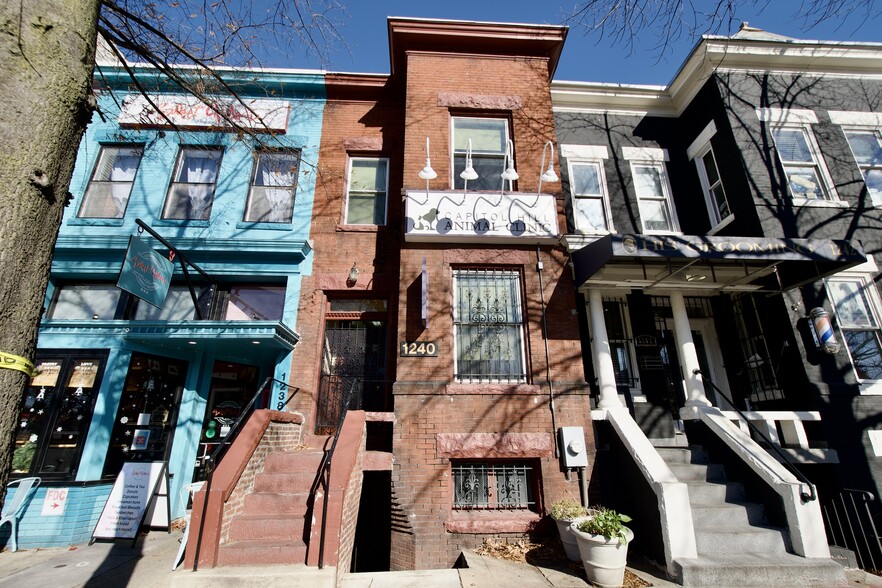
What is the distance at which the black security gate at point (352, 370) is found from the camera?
26.4 ft

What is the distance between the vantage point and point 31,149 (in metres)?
2.14

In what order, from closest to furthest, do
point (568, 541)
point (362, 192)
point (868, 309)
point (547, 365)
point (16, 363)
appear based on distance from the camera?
point (16, 363) → point (568, 541) → point (547, 365) → point (868, 309) → point (362, 192)

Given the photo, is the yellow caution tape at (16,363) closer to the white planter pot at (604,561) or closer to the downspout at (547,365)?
the white planter pot at (604,561)

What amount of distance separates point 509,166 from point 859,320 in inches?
286

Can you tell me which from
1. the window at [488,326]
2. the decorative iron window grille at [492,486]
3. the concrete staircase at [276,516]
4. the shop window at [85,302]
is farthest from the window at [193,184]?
the decorative iron window grille at [492,486]

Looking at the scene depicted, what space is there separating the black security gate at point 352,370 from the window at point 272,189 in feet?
9.55

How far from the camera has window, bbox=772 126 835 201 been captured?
876cm

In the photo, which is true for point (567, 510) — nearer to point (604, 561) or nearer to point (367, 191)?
point (604, 561)

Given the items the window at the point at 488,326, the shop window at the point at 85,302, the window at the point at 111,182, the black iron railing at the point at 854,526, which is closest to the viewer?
the black iron railing at the point at 854,526

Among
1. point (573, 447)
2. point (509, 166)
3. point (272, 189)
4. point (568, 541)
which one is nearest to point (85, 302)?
point (272, 189)

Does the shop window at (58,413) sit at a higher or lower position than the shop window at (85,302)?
lower

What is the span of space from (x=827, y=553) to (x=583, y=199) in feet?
24.0

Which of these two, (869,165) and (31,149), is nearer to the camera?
(31,149)

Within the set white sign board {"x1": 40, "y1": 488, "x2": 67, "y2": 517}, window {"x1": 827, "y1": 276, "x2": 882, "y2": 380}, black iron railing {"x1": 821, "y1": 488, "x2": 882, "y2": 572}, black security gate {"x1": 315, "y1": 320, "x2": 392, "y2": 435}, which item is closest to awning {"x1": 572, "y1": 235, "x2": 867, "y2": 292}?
window {"x1": 827, "y1": 276, "x2": 882, "y2": 380}
